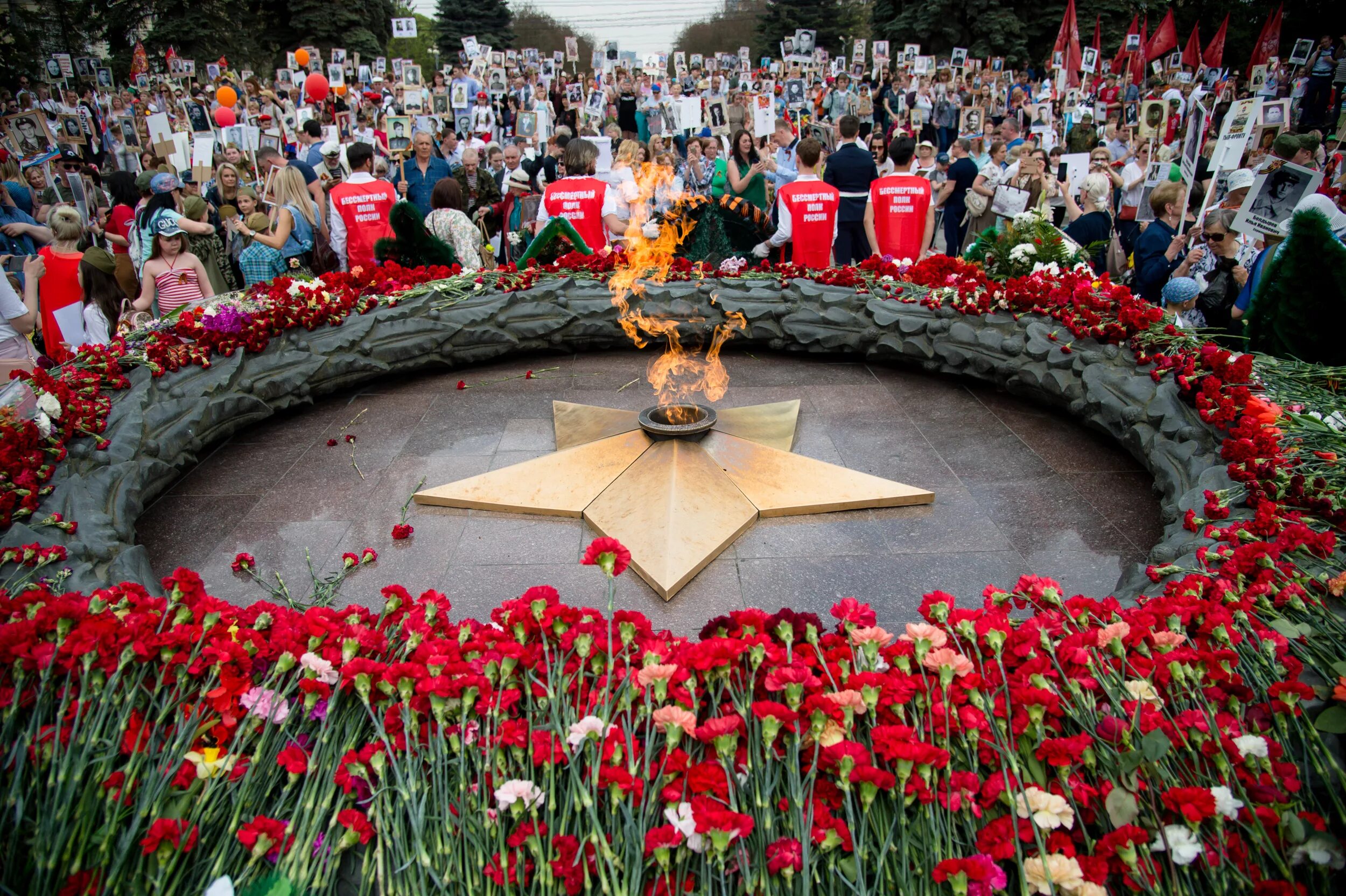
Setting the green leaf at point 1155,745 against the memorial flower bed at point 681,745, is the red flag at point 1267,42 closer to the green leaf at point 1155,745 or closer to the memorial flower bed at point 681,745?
the memorial flower bed at point 681,745

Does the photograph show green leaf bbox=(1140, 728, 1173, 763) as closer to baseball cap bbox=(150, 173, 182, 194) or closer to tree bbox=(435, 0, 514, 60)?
baseball cap bbox=(150, 173, 182, 194)

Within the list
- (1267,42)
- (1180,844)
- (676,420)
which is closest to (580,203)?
(676,420)

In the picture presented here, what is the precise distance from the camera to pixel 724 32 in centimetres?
5531

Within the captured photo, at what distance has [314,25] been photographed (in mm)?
31672

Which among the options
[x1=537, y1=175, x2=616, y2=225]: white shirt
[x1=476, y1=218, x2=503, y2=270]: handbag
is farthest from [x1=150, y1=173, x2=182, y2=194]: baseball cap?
[x1=537, y1=175, x2=616, y2=225]: white shirt

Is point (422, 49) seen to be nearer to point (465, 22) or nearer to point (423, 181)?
point (465, 22)

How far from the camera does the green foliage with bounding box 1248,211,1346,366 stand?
3.95m

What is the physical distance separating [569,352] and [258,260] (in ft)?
11.0

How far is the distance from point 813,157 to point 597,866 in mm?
6843

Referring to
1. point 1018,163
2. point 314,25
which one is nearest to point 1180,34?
point 1018,163

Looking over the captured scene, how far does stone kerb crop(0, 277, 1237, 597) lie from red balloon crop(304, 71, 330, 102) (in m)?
10.7

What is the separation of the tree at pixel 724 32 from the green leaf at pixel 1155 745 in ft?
181

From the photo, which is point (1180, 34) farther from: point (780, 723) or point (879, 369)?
point (780, 723)

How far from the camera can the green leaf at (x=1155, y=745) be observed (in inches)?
78.7
